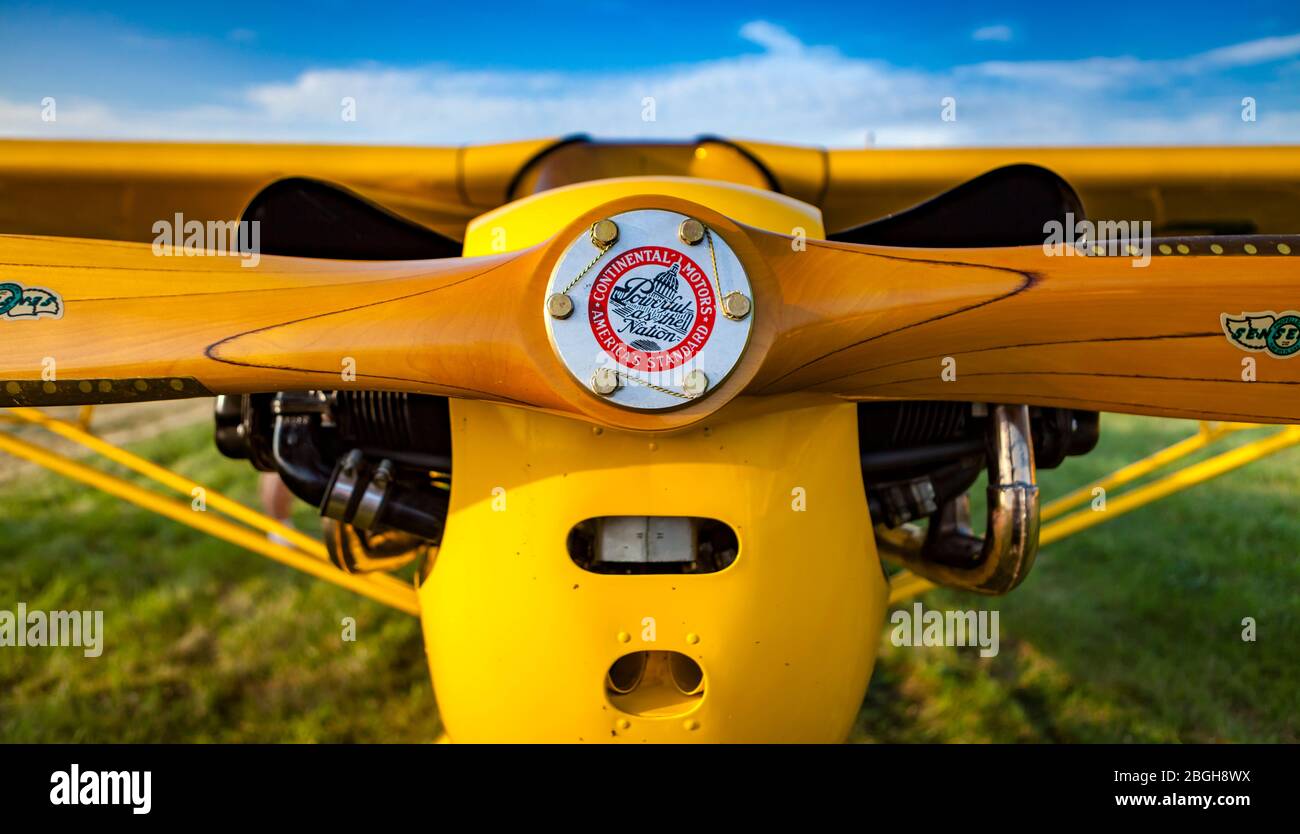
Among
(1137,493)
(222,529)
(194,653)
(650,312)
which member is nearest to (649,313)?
(650,312)

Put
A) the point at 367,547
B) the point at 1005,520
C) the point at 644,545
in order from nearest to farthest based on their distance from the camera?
the point at 644,545 → the point at 1005,520 → the point at 367,547

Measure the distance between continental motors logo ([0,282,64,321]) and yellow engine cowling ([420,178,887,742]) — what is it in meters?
0.67

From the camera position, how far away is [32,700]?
10.4ft

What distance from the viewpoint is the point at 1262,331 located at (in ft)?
5.02

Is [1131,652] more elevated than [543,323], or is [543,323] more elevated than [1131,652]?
[543,323]

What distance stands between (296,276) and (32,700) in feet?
8.54

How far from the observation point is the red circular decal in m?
1.31

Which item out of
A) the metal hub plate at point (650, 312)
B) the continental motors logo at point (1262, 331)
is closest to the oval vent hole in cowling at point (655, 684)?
the metal hub plate at point (650, 312)

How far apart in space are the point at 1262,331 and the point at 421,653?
3.12 m

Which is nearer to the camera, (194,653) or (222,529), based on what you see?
(222,529)

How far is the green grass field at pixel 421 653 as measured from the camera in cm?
311

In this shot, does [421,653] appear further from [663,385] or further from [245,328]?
[663,385]

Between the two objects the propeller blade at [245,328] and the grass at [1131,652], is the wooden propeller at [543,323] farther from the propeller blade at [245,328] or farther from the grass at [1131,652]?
the grass at [1131,652]
